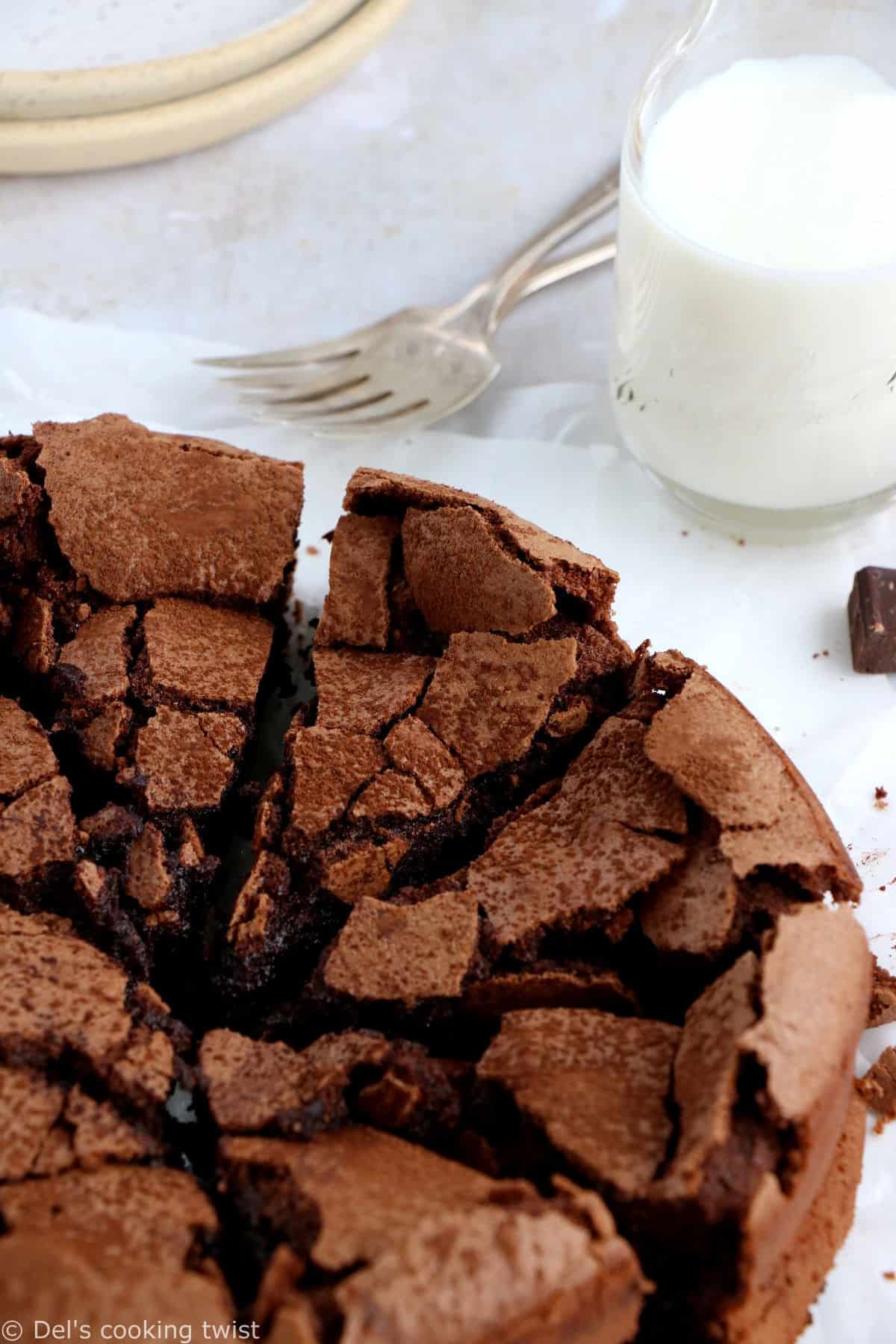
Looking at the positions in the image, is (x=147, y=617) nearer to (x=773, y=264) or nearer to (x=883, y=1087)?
(x=773, y=264)

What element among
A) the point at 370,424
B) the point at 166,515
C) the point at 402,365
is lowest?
the point at 166,515

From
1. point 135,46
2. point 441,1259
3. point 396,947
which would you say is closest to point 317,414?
point 135,46

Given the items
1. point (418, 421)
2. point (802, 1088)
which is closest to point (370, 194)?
point (418, 421)

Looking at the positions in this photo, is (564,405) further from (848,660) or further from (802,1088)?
(802,1088)

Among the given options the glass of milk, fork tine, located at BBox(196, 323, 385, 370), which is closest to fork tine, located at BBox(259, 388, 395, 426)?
fork tine, located at BBox(196, 323, 385, 370)

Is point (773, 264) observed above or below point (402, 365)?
above

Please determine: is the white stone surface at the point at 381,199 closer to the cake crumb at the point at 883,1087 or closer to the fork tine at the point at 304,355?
the fork tine at the point at 304,355
